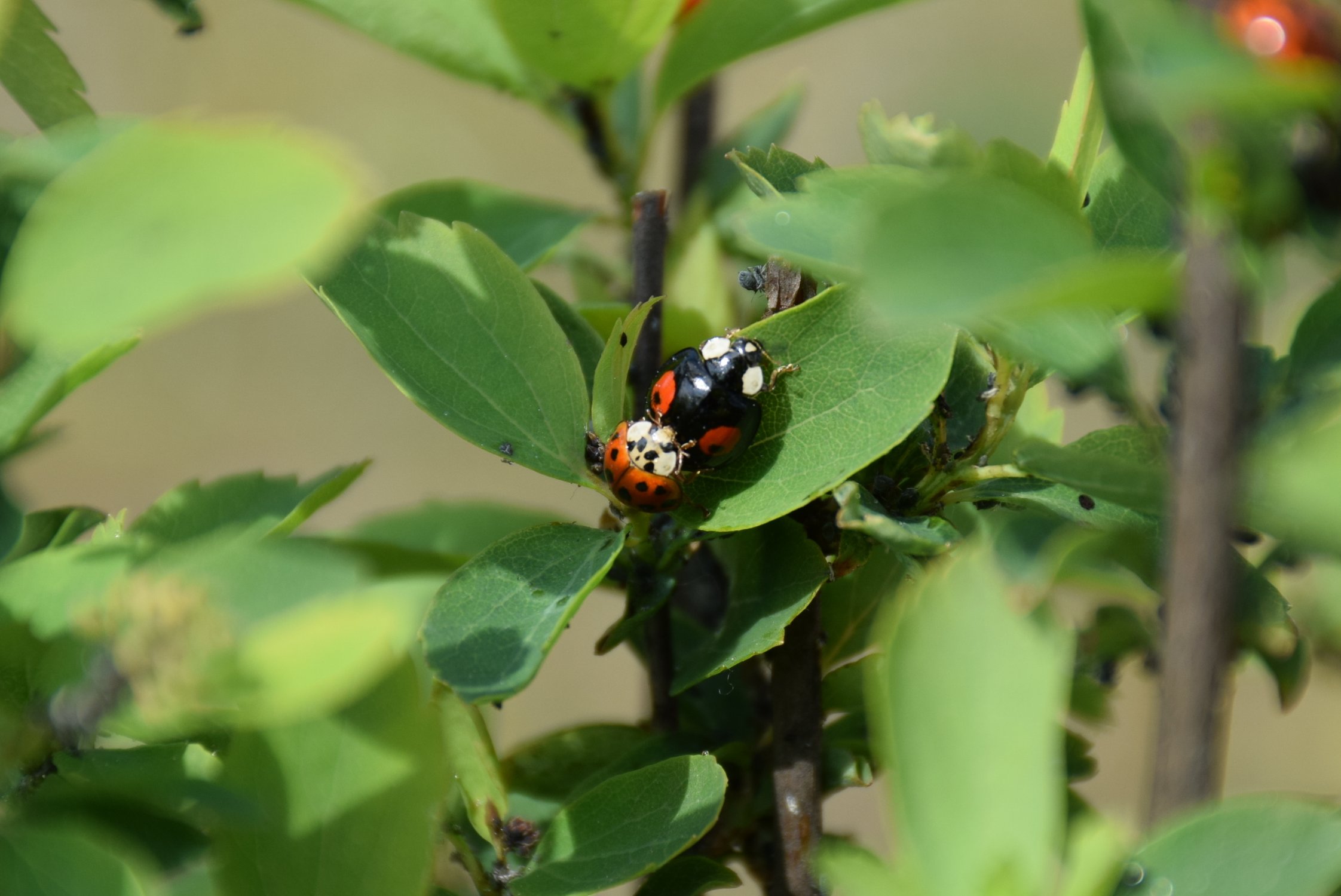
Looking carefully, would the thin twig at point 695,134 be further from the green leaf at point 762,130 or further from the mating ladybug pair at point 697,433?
the mating ladybug pair at point 697,433

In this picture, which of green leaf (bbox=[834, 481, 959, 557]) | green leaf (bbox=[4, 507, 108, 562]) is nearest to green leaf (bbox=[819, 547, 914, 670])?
green leaf (bbox=[834, 481, 959, 557])

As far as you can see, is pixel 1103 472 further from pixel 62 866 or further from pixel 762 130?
pixel 762 130

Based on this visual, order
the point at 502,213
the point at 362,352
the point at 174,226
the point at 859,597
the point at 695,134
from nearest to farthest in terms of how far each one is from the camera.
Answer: the point at 174,226 → the point at 859,597 → the point at 502,213 → the point at 695,134 → the point at 362,352

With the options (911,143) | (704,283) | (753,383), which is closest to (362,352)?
(704,283)

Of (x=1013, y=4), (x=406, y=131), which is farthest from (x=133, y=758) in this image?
(x=1013, y=4)

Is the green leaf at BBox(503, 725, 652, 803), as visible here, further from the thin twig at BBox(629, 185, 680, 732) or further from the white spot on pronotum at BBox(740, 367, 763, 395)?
the white spot on pronotum at BBox(740, 367, 763, 395)

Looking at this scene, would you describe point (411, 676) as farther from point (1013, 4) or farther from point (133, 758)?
point (1013, 4)
